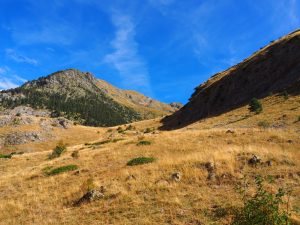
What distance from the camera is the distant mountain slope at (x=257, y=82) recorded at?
5341 centimetres

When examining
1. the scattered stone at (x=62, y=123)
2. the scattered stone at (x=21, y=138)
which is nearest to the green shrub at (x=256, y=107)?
the scattered stone at (x=21, y=138)

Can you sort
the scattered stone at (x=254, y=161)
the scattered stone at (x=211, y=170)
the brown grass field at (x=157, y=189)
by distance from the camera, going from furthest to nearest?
the scattered stone at (x=254, y=161), the scattered stone at (x=211, y=170), the brown grass field at (x=157, y=189)

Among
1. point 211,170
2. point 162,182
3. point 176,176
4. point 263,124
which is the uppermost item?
point 263,124

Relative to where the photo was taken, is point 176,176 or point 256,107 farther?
point 256,107

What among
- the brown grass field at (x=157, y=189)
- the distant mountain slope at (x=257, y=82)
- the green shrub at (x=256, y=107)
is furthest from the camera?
the distant mountain slope at (x=257, y=82)

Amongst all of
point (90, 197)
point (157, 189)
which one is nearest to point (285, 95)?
point (157, 189)

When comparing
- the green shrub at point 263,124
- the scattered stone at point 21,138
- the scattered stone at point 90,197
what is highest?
the green shrub at point 263,124

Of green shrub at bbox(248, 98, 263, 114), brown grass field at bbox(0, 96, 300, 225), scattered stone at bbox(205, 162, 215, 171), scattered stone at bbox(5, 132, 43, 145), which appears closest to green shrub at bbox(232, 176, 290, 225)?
brown grass field at bbox(0, 96, 300, 225)

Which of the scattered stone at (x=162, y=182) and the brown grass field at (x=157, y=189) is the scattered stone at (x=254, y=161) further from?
the scattered stone at (x=162, y=182)

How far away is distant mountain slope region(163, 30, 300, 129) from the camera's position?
5341cm

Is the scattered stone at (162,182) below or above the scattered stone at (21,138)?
below

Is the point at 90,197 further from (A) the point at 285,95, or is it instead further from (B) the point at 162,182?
(A) the point at 285,95

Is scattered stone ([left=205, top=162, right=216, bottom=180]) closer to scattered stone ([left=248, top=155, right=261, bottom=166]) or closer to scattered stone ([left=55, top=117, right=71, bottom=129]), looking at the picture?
scattered stone ([left=248, top=155, right=261, bottom=166])

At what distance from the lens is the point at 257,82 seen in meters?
61.2
